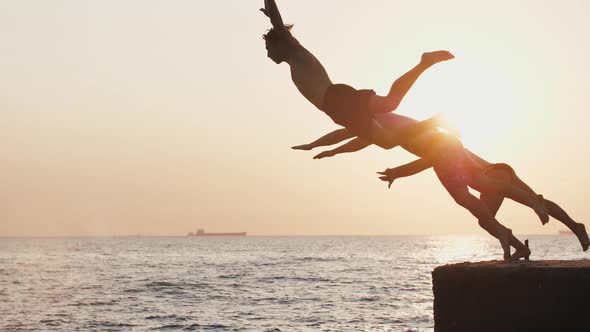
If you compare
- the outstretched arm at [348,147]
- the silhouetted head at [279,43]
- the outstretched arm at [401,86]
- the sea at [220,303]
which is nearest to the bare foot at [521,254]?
the outstretched arm at [348,147]

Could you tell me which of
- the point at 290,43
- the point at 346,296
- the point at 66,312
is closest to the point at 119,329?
the point at 66,312

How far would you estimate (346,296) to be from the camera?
146ft

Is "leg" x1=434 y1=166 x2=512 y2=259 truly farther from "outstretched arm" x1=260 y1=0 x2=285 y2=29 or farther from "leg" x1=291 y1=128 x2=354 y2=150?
"outstretched arm" x1=260 y1=0 x2=285 y2=29

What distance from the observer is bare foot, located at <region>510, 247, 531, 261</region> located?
738 cm

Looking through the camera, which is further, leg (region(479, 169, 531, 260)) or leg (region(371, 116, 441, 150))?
leg (region(479, 169, 531, 260))

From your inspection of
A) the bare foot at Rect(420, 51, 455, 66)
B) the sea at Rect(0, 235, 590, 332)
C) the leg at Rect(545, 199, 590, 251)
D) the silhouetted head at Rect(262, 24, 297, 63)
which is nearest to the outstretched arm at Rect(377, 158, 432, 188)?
the bare foot at Rect(420, 51, 455, 66)

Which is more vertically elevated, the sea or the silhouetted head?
the silhouetted head

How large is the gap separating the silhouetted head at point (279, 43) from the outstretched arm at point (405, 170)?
1452 millimetres

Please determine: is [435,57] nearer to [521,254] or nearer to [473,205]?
[473,205]

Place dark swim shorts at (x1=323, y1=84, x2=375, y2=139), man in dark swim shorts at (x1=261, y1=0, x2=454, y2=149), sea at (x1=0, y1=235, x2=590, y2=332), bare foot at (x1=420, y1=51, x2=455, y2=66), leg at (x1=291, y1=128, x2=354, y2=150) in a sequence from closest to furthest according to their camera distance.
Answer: bare foot at (x1=420, y1=51, x2=455, y2=66) → man in dark swim shorts at (x1=261, y1=0, x2=454, y2=149) → dark swim shorts at (x1=323, y1=84, x2=375, y2=139) → leg at (x1=291, y1=128, x2=354, y2=150) → sea at (x1=0, y1=235, x2=590, y2=332)

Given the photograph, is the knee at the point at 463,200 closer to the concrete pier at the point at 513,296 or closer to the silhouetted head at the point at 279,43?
the concrete pier at the point at 513,296

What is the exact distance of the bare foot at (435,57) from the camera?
6582 millimetres

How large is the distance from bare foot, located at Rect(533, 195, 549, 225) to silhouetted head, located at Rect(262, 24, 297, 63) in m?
2.58

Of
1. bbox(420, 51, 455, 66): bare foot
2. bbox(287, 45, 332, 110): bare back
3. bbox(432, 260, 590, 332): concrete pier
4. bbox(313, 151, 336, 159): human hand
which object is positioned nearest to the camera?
bbox(432, 260, 590, 332): concrete pier
